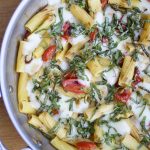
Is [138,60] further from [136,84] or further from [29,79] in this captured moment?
[29,79]

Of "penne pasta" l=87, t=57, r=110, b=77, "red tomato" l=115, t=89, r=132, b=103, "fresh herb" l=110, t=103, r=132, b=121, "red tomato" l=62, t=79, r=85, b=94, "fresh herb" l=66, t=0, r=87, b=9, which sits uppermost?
"fresh herb" l=66, t=0, r=87, b=9

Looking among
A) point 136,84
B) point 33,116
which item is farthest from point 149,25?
point 33,116

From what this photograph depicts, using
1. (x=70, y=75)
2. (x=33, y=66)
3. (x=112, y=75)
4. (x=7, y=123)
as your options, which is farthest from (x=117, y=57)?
(x=7, y=123)

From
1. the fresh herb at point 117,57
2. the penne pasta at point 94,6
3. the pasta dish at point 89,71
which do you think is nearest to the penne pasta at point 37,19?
the pasta dish at point 89,71

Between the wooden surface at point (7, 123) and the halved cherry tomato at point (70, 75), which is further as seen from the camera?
the wooden surface at point (7, 123)


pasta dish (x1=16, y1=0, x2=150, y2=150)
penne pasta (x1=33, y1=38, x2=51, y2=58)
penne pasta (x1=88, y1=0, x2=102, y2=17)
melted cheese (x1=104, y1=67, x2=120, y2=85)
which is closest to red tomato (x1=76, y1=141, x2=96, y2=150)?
pasta dish (x1=16, y1=0, x2=150, y2=150)

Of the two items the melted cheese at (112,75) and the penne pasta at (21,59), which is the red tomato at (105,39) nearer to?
the melted cheese at (112,75)

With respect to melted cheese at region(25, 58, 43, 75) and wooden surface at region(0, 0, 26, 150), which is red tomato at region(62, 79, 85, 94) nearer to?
melted cheese at region(25, 58, 43, 75)
